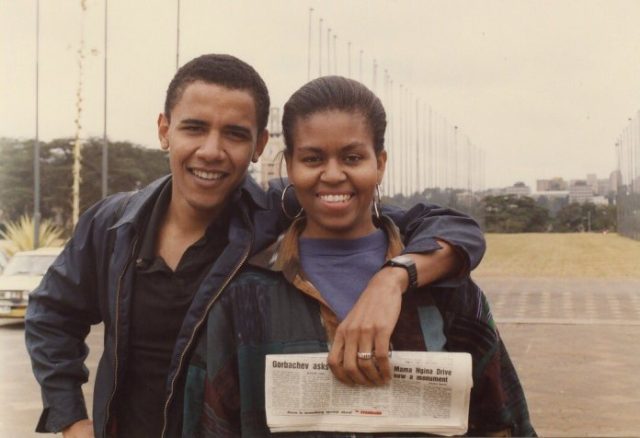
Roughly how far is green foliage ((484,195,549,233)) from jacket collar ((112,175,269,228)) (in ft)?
156

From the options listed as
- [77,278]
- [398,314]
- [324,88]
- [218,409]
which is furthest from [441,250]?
[77,278]

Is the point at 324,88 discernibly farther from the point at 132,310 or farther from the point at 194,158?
the point at 132,310

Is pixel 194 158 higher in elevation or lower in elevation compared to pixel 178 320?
higher

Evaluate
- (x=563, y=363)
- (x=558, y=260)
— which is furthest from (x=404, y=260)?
(x=558, y=260)

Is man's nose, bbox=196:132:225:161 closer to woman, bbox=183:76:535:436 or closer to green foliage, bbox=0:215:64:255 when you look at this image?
woman, bbox=183:76:535:436

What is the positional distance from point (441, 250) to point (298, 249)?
10.0 inches

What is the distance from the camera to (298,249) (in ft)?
5.77

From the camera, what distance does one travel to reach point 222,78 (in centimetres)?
194

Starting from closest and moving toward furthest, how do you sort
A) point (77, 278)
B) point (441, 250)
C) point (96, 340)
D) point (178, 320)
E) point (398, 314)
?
1. point (398, 314)
2. point (441, 250)
3. point (178, 320)
4. point (77, 278)
5. point (96, 340)

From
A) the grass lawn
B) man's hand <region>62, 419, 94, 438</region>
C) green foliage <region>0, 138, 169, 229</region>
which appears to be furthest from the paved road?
green foliage <region>0, 138, 169, 229</region>

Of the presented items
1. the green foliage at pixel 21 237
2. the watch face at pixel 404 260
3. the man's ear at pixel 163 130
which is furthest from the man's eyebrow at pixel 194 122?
the green foliage at pixel 21 237

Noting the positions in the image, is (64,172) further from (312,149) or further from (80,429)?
(312,149)

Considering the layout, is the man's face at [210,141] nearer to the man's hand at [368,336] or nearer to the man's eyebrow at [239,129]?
the man's eyebrow at [239,129]

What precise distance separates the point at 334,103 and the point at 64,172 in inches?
1351
